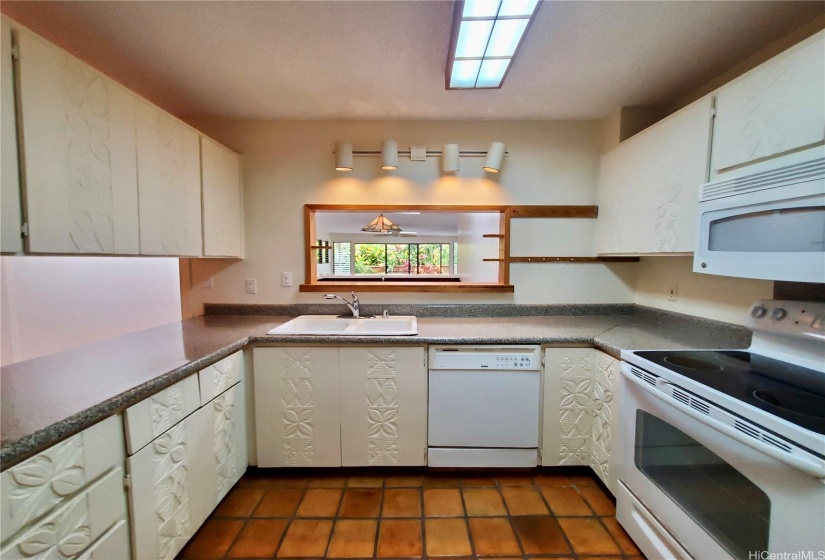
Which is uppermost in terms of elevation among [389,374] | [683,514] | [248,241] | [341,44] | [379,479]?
[341,44]

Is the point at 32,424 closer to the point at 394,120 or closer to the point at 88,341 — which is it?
the point at 88,341

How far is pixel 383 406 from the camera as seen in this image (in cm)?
176

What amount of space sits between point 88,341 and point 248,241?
1.03 metres

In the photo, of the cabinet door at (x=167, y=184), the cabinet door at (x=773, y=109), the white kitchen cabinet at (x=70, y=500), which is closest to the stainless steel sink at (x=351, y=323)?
the cabinet door at (x=167, y=184)

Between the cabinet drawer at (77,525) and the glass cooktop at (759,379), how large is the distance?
1987mm

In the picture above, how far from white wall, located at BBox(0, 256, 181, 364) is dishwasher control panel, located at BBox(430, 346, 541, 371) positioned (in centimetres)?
193

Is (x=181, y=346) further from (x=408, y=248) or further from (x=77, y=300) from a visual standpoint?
(x=408, y=248)

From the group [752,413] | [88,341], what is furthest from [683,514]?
[88,341]

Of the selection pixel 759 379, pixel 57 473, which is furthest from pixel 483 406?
pixel 57 473

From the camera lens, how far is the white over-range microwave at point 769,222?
920mm

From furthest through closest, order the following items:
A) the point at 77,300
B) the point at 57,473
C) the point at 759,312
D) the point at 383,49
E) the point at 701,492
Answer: the point at 77,300 → the point at 383,49 → the point at 759,312 → the point at 701,492 → the point at 57,473

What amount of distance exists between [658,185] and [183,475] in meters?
2.67

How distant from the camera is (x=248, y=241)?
2.24 metres

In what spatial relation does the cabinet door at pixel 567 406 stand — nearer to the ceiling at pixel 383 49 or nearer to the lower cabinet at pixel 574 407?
the lower cabinet at pixel 574 407
